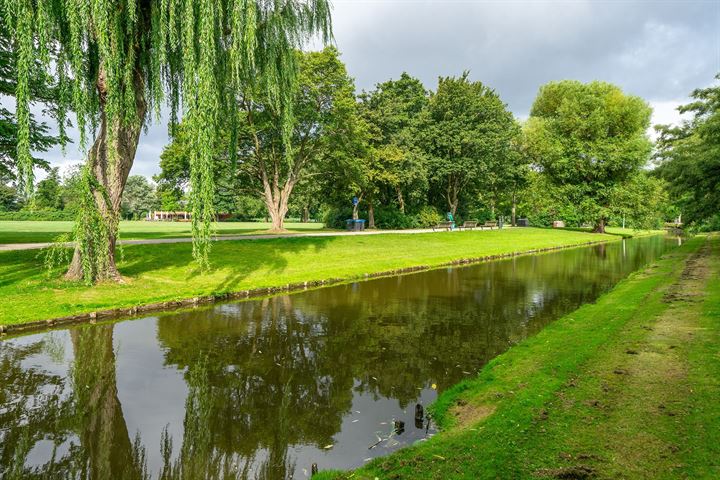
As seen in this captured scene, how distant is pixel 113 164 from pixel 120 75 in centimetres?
255

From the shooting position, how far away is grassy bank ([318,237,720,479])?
13.6 feet

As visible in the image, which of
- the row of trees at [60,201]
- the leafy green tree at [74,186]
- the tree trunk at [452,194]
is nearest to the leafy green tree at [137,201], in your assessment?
the row of trees at [60,201]

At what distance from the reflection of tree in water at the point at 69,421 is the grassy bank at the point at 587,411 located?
266 centimetres

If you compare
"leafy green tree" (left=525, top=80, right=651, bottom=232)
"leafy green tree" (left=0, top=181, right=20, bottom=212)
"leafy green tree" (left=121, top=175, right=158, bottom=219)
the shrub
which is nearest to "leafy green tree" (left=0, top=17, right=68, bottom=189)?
the shrub

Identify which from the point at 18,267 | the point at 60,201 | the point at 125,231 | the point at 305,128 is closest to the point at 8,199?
the point at 60,201

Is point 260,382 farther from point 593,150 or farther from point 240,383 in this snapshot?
point 593,150

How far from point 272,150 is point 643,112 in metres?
52.5

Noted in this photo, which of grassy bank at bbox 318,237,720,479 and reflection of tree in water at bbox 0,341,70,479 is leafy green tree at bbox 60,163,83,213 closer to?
reflection of tree in water at bbox 0,341,70,479

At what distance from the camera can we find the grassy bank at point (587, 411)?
414 centimetres

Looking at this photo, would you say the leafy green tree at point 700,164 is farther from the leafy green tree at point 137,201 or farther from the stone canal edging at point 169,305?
the leafy green tree at point 137,201

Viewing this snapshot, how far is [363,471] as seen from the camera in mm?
4355

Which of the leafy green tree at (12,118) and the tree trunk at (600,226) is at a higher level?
the leafy green tree at (12,118)

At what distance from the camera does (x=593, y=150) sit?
47.9 meters

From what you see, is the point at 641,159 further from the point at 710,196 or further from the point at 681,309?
the point at 681,309
